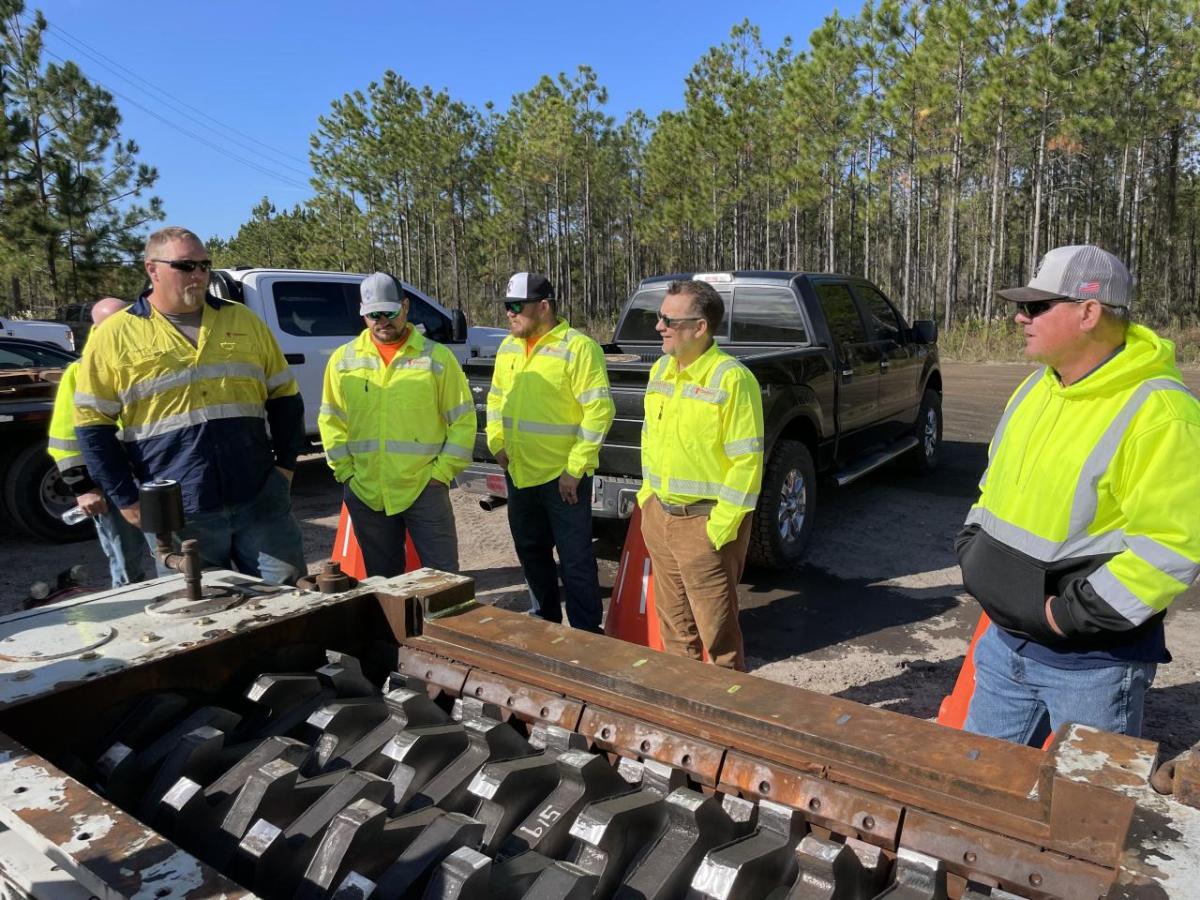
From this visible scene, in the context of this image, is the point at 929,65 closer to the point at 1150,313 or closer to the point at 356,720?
the point at 1150,313

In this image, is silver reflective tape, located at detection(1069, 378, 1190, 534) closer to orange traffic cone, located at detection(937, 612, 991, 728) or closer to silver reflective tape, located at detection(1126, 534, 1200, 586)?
silver reflective tape, located at detection(1126, 534, 1200, 586)

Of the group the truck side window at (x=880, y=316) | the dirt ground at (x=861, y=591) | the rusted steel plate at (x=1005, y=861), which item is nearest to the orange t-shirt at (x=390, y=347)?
the dirt ground at (x=861, y=591)

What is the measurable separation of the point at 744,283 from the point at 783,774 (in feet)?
19.5

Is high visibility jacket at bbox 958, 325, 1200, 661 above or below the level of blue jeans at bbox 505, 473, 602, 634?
above

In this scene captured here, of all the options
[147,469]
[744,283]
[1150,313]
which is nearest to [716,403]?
[147,469]

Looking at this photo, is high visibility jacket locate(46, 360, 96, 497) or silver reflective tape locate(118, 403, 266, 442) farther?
high visibility jacket locate(46, 360, 96, 497)

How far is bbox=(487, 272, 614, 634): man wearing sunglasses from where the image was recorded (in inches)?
175

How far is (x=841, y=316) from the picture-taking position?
7.29 m

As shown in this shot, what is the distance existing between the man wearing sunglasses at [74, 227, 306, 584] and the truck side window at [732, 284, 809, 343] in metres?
4.41

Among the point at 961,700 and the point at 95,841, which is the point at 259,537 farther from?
the point at 961,700

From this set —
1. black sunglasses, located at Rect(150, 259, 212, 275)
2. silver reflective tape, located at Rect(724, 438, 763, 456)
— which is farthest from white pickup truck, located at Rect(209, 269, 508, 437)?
silver reflective tape, located at Rect(724, 438, 763, 456)

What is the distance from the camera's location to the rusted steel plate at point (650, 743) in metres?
1.67

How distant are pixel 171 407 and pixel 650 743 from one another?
8.43 ft

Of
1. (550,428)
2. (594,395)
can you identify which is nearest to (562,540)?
(550,428)
